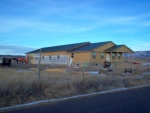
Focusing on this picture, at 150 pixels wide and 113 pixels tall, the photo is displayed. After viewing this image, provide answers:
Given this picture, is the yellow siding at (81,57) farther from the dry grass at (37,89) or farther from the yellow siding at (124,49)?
the dry grass at (37,89)

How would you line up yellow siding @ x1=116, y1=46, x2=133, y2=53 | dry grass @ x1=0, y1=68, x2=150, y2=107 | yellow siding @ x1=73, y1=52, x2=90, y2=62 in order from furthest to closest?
yellow siding @ x1=116, y1=46, x2=133, y2=53
yellow siding @ x1=73, y1=52, x2=90, y2=62
dry grass @ x1=0, y1=68, x2=150, y2=107

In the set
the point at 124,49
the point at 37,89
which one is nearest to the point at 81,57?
the point at 124,49

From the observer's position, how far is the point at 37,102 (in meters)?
7.73

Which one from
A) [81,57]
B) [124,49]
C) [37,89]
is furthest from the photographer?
[124,49]

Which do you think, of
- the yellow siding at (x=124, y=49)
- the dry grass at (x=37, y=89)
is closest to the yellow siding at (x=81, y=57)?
the yellow siding at (x=124, y=49)

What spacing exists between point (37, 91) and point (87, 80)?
3.70 m

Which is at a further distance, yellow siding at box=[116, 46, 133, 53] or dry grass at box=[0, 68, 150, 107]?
yellow siding at box=[116, 46, 133, 53]

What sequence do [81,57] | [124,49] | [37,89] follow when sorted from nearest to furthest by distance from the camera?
[37,89] → [81,57] → [124,49]

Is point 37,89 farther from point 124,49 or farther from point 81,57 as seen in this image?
point 124,49

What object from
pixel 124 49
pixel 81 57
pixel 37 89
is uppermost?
pixel 124 49

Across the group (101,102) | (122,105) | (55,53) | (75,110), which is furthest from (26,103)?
(55,53)

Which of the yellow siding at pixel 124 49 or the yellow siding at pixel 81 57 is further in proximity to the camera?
the yellow siding at pixel 124 49

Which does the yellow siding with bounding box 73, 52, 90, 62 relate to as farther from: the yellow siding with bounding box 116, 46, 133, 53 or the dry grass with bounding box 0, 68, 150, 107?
the dry grass with bounding box 0, 68, 150, 107

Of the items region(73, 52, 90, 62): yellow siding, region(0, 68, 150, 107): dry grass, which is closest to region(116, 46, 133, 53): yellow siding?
region(73, 52, 90, 62): yellow siding
